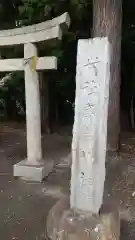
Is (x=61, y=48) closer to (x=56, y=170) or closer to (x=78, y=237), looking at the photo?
(x=56, y=170)

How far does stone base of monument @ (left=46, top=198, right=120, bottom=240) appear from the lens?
3360mm

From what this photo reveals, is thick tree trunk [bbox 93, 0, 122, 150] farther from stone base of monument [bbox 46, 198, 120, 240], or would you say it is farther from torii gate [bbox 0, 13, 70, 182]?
stone base of monument [bbox 46, 198, 120, 240]

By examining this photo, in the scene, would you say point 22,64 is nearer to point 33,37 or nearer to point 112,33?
point 33,37

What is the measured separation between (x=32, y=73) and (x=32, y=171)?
1761 mm

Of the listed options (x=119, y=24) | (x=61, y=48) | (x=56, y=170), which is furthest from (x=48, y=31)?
(x=61, y=48)

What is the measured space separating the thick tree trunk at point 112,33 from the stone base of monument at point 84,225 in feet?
12.8

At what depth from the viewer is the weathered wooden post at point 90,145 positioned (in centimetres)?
337

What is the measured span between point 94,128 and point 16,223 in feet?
6.18

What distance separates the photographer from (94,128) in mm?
3381

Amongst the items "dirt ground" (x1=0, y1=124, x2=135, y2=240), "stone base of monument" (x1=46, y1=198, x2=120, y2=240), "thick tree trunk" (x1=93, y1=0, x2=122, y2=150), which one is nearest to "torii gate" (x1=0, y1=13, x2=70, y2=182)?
"dirt ground" (x1=0, y1=124, x2=135, y2=240)

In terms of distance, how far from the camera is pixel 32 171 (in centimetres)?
615

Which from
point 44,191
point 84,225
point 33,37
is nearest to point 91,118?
point 84,225

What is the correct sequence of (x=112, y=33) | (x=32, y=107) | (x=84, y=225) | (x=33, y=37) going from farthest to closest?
1. (x=112, y=33)
2. (x=32, y=107)
3. (x=33, y=37)
4. (x=84, y=225)

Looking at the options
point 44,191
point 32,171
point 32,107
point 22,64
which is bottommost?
point 44,191
